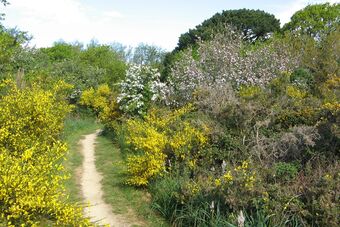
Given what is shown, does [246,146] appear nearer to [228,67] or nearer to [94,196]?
[94,196]

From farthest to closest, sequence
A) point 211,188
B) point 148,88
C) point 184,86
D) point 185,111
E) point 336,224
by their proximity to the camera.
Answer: point 148,88
point 184,86
point 185,111
point 211,188
point 336,224

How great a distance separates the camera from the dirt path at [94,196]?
26.6 feet

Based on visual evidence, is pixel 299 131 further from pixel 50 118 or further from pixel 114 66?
pixel 114 66

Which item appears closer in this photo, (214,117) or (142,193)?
(142,193)

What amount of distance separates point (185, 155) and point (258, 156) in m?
2.23

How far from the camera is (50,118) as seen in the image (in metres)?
11.5

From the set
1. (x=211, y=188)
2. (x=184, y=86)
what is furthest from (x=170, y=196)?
(x=184, y=86)

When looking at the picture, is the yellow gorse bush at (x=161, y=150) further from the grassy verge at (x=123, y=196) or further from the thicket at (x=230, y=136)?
the grassy verge at (x=123, y=196)

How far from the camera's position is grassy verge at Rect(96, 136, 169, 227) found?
27.8 feet

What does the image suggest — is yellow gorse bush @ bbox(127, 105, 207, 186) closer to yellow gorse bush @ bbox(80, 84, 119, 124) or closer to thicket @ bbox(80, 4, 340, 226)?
thicket @ bbox(80, 4, 340, 226)

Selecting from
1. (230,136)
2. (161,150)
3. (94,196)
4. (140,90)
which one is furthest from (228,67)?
(94,196)

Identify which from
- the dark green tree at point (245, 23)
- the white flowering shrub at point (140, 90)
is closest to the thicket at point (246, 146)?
the white flowering shrub at point (140, 90)

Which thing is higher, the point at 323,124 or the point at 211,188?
the point at 323,124

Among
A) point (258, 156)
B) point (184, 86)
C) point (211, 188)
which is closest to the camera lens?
point (211, 188)
